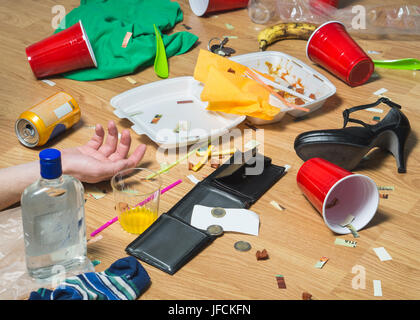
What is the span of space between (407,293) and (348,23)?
4.29ft

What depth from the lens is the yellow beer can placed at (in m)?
1.37

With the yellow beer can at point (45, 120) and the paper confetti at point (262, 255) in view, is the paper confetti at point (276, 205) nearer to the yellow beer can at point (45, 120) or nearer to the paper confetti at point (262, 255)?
the paper confetti at point (262, 255)

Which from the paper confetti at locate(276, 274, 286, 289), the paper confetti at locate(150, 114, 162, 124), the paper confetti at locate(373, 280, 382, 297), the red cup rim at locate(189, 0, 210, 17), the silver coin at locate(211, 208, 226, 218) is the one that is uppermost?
the red cup rim at locate(189, 0, 210, 17)

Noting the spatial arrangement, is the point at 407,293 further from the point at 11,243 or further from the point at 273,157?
the point at 11,243

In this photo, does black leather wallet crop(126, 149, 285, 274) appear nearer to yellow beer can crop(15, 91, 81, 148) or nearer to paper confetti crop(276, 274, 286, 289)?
paper confetti crop(276, 274, 286, 289)

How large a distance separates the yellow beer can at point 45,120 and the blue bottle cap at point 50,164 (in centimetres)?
55

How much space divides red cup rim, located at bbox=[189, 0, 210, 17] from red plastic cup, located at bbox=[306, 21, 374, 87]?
1.66ft

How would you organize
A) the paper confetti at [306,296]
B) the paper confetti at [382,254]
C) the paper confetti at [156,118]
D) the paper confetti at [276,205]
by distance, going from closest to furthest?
the paper confetti at [306,296]
the paper confetti at [382,254]
the paper confetti at [276,205]
the paper confetti at [156,118]

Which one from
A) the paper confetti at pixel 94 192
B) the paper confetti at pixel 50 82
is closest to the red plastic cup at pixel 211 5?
the paper confetti at pixel 50 82

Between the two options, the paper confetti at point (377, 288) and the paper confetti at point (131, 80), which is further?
the paper confetti at point (131, 80)

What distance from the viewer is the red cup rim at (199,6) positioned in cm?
208

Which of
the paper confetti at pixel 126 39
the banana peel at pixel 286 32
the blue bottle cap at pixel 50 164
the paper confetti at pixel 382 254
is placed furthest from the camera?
the banana peel at pixel 286 32

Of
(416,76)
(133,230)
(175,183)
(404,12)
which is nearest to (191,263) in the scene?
(133,230)

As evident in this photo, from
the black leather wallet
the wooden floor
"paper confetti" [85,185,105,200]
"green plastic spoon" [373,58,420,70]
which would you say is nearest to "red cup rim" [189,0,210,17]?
the wooden floor
